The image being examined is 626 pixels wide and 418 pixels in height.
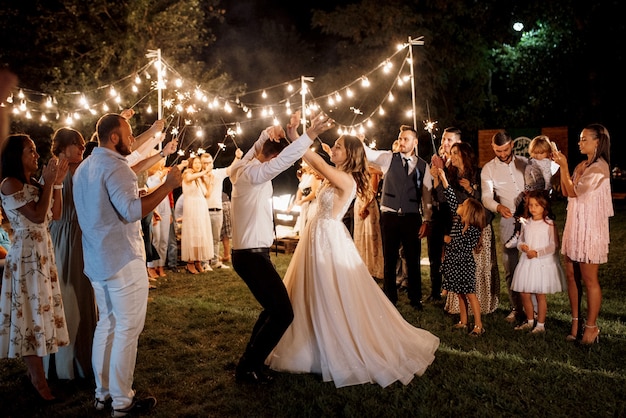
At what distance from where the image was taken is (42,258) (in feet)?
14.1

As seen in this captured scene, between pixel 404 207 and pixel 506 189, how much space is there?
1.24 meters

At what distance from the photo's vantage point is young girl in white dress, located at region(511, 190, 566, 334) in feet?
18.4

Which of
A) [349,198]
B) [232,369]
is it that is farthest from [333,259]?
[232,369]

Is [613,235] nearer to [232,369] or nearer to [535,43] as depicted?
[232,369]

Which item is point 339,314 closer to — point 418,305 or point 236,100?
point 418,305

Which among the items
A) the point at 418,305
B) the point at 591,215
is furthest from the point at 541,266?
the point at 418,305

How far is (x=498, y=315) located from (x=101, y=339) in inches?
170

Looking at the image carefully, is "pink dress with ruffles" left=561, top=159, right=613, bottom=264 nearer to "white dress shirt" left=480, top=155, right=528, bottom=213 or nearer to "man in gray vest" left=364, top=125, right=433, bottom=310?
"white dress shirt" left=480, top=155, right=528, bottom=213

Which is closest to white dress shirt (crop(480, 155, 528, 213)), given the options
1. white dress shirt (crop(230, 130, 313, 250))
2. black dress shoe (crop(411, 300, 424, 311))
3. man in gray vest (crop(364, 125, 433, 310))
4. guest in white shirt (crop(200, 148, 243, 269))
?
man in gray vest (crop(364, 125, 433, 310))

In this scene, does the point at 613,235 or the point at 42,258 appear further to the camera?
the point at 613,235

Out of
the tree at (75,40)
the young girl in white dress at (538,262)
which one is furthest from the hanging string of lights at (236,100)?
the young girl in white dress at (538,262)

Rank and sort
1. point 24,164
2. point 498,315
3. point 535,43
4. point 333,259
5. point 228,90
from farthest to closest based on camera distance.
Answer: point 535,43, point 228,90, point 498,315, point 333,259, point 24,164

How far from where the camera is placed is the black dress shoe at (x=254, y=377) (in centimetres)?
454

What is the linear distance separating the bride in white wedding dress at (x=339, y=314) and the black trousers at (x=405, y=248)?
189cm
